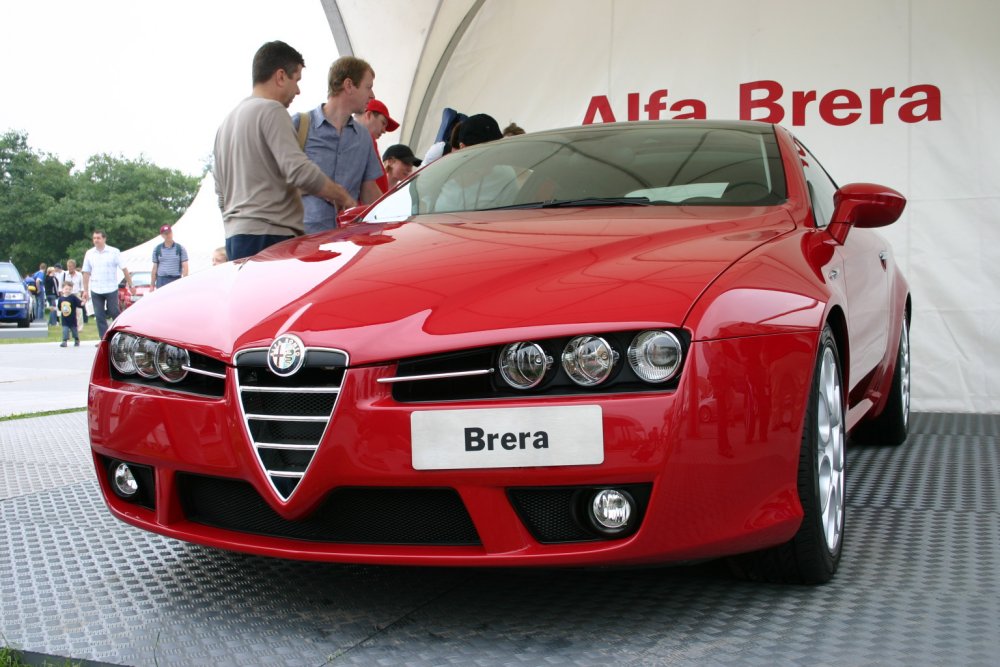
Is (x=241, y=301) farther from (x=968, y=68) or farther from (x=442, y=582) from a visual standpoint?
(x=968, y=68)

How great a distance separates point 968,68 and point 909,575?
4.62 metres

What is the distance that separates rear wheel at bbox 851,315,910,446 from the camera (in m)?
4.52

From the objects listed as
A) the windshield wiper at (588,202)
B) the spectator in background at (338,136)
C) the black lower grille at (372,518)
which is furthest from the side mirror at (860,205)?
the spectator in background at (338,136)

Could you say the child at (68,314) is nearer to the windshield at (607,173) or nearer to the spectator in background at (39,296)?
the windshield at (607,173)

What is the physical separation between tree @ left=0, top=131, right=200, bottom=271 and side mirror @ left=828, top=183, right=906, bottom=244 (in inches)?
2636

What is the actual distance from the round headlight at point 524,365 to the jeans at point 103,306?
36.2 feet

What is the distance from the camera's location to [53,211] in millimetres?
66938

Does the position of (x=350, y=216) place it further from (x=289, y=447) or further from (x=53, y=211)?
(x=53, y=211)

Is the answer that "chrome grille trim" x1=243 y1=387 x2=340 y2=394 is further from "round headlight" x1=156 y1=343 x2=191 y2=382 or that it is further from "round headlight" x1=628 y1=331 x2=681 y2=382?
"round headlight" x1=628 y1=331 x2=681 y2=382

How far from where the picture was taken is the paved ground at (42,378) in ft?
22.6

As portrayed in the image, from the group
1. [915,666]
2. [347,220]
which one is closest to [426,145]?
[347,220]

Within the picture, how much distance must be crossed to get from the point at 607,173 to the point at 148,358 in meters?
1.54

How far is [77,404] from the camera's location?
22.4ft

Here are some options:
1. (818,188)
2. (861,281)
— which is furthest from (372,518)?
(818,188)
